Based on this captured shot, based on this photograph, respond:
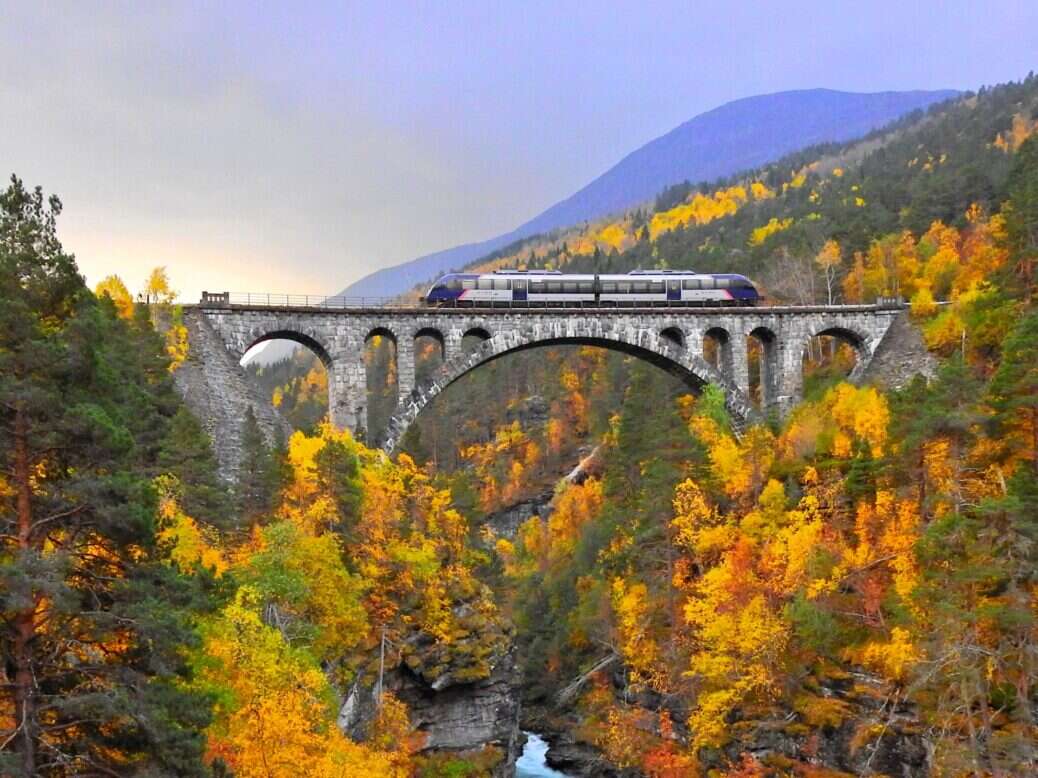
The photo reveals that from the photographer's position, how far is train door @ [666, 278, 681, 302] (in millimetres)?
55219

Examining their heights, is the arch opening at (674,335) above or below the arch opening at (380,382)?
above

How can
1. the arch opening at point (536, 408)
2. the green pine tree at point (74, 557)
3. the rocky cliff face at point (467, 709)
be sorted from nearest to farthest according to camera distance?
1. the green pine tree at point (74, 557)
2. the rocky cliff face at point (467, 709)
3. the arch opening at point (536, 408)


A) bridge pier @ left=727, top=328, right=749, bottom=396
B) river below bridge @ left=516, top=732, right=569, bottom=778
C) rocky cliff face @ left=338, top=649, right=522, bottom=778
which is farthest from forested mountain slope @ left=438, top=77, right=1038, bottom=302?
rocky cliff face @ left=338, top=649, right=522, bottom=778

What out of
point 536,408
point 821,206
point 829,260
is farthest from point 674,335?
point 821,206

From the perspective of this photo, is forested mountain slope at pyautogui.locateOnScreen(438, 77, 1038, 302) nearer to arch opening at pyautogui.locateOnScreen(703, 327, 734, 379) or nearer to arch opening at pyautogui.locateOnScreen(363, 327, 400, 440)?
arch opening at pyautogui.locateOnScreen(703, 327, 734, 379)

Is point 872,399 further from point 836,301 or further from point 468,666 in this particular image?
point 836,301

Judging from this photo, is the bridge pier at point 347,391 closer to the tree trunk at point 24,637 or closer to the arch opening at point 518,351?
the arch opening at point 518,351

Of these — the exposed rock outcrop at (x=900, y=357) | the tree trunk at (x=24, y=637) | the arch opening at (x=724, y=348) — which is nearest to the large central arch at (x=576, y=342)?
the arch opening at (x=724, y=348)

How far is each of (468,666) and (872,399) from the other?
21.9 metres

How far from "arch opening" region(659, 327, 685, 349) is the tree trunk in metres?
44.3

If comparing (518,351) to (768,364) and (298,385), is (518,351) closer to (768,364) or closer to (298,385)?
(768,364)

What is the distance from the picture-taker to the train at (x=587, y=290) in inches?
2036

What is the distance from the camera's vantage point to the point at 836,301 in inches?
2810

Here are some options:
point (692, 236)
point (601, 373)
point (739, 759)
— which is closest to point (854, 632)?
point (739, 759)
